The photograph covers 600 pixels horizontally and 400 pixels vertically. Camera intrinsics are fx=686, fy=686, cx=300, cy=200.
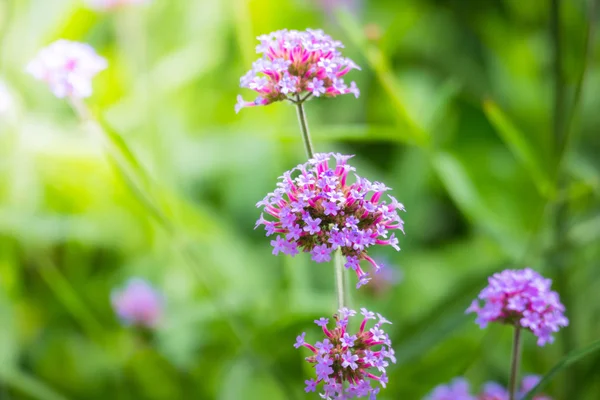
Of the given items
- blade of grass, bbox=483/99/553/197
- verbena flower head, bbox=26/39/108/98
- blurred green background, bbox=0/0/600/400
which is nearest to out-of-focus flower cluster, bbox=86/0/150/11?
blurred green background, bbox=0/0/600/400

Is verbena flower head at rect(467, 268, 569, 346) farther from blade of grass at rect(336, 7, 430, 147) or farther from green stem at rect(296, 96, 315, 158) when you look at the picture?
blade of grass at rect(336, 7, 430, 147)

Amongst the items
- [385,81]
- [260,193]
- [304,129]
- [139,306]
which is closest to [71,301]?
[139,306]

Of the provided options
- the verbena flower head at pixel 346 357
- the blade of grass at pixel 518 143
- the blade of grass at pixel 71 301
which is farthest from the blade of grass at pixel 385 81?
the blade of grass at pixel 71 301

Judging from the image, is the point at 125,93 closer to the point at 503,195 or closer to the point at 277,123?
the point at 277,123

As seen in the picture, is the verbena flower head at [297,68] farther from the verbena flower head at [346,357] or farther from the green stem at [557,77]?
the green stem at [557,77]

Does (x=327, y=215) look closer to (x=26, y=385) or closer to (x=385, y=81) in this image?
(x=385, y=81)

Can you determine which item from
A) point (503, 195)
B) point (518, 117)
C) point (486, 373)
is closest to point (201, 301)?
point (486, 373)

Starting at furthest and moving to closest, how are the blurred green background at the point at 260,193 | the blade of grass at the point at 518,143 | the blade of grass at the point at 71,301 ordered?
the blade of grass at the point at 71,301 < the blurred green background at the point at 260,193 < the blade of grass at the point at 518,143
